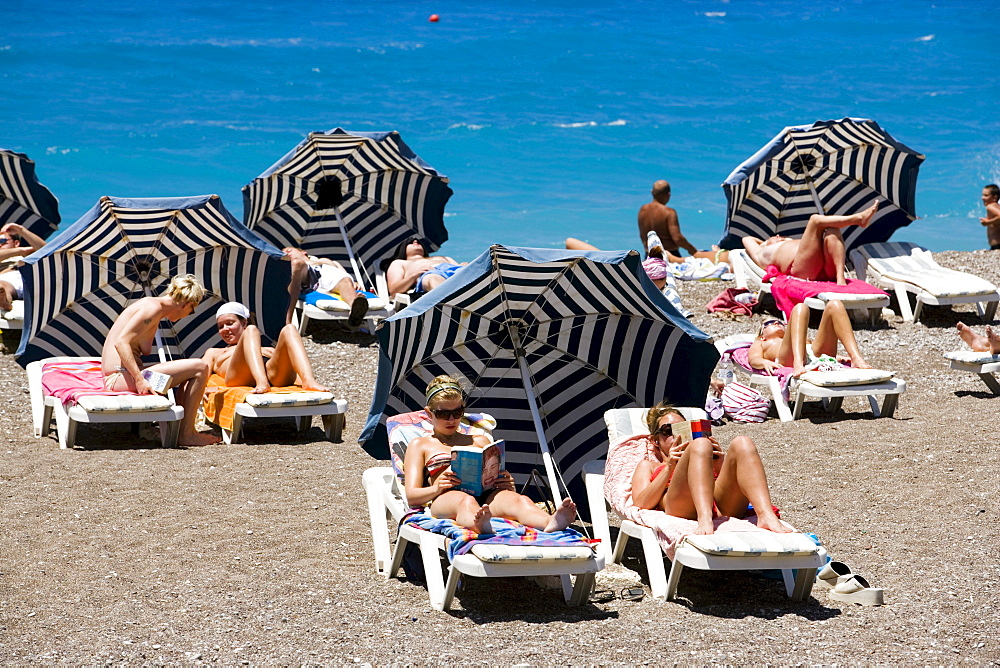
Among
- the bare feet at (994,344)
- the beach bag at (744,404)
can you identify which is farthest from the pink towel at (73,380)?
the bare feet at (994,344)

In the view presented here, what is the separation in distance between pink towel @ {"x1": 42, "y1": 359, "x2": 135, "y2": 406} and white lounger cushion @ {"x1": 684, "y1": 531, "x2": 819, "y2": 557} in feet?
13.0

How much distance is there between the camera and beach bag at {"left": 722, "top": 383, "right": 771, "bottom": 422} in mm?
7980

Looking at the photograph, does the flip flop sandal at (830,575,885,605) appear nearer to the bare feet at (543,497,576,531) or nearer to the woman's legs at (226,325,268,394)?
the bare feet at (543,497,576,531)

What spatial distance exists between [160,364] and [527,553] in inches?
142

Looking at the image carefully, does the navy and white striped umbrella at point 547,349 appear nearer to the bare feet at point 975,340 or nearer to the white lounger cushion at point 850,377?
the white lounger cushion at point 850,377

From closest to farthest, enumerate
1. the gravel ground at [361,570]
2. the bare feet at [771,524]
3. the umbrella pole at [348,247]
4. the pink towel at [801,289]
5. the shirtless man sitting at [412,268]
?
the gravel ground at [361,570], the bare feet at [771,524], the pink towel at [801,289], the shirtless man sitting at [412,268], the umbrella pole at [348,247]

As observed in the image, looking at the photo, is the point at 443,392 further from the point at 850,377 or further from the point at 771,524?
the point at 850,377

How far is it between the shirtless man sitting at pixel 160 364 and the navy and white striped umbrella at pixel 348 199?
431 centimetres

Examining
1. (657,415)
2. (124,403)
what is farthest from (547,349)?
(124,403)

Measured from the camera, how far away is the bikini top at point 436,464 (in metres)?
5.01

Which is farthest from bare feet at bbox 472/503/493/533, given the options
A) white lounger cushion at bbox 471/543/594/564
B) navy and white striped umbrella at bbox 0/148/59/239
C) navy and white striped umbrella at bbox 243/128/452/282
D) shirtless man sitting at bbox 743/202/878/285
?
navy and white striped umbrella at bbox 0/148/59/239

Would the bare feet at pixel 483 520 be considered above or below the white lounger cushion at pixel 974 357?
below

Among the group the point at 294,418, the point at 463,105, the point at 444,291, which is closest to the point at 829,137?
the point at 294,418

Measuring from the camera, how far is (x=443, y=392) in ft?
16.7
